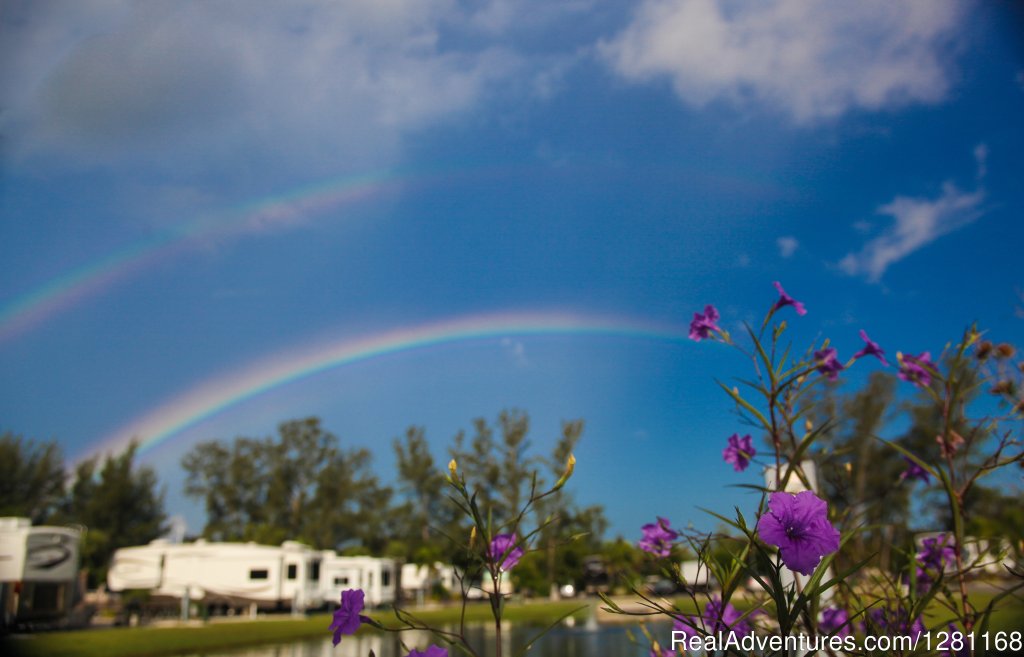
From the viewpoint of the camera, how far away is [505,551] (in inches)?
46.7

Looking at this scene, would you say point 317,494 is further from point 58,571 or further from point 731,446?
point 731,446

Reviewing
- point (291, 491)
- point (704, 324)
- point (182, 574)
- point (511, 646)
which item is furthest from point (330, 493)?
point (704, 324)

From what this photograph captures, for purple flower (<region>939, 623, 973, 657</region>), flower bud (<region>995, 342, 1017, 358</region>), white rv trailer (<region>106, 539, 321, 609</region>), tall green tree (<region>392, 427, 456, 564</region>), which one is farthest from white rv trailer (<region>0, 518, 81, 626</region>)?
tall green tree (<region>392, 427, 456, 564</region>)

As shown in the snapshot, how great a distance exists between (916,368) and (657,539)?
83 centimetres

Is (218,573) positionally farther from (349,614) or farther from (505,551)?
(505,551)

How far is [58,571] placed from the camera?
14.0 meters

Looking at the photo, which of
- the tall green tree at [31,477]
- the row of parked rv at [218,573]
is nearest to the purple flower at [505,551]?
the row of parked rv at [218,573]

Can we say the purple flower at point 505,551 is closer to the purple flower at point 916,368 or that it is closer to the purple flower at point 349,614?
the purple flower at point 349,614

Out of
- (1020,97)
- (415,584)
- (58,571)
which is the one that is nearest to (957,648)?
(58,571)

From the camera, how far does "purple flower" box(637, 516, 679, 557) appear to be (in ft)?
5.56

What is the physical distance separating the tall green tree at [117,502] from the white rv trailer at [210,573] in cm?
1281

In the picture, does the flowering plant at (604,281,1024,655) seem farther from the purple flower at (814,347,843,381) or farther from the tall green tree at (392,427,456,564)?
the tall green tree at (392,427,456,564)

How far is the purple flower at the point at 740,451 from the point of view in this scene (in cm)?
189

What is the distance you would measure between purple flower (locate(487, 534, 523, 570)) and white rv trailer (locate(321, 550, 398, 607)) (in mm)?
19485
